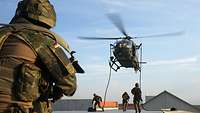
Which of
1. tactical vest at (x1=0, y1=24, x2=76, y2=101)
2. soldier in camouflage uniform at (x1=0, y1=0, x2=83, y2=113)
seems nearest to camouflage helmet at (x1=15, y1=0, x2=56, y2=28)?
soldier in camouflage uniform at (x1=0, y1=0, x2=83, y2=113)

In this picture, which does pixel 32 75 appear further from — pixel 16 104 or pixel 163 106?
pixel 163 106

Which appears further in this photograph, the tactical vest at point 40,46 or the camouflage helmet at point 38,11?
the camouflage helmet at point 38,11

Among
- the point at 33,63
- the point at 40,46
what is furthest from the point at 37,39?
the point at 33,63

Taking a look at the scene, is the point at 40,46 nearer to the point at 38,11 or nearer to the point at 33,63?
the point at 33,63

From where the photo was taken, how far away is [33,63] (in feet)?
12.1

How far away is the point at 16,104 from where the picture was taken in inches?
141

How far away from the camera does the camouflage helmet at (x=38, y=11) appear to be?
3.88 m

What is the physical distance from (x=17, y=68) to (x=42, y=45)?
30 cm

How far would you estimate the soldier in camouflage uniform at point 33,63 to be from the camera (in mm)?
3602

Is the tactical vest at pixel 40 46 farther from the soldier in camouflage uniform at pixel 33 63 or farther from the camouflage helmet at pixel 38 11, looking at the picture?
the camouflage helmet at pixel 38 11

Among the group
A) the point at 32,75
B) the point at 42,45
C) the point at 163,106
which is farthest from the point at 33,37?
the point at 163,106

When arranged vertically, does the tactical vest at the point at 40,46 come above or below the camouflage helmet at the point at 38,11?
below

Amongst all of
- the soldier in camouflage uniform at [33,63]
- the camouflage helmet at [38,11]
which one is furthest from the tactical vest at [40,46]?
the camouflage helmet at [38,11]

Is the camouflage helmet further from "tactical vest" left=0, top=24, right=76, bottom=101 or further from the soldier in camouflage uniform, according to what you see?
"tactical vest" left=0, top=24, right=76, bottom=101
